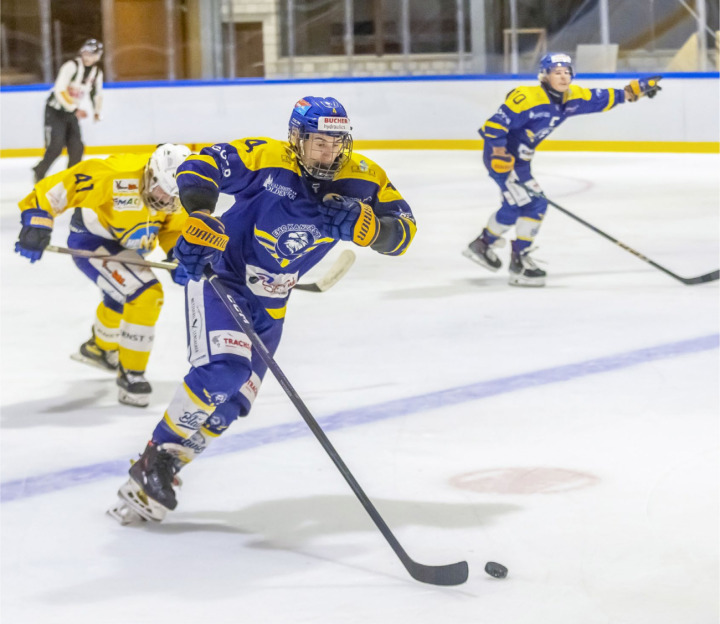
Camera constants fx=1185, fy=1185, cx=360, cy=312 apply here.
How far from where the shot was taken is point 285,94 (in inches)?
481

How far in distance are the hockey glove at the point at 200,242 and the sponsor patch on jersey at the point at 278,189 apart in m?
0.19

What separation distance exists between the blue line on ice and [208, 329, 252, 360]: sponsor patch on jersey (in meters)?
0.68

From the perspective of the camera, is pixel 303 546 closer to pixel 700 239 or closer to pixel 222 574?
pixel 222 574

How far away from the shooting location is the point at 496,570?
243cm

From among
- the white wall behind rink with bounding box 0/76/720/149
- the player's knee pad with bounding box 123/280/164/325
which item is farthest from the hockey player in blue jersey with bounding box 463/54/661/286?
the white wall behind rink with bounding box 0/76/720/149

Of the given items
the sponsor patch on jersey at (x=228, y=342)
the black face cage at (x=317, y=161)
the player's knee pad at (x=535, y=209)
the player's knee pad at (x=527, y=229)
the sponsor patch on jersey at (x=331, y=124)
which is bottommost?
the sponsor patch on jersey at (x=228, y=342)

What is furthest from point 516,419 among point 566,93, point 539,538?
point 566,93

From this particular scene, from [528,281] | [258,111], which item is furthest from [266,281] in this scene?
[258,111]

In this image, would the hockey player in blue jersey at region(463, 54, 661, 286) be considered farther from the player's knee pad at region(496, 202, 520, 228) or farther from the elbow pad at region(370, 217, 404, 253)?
the elbow pad at region(370, 217, 404, 253)

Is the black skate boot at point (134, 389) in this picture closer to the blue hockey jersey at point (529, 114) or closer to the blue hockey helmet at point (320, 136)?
the blue hockey helmet at point (320, 136)

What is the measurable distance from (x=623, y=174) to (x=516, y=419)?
6.39 m

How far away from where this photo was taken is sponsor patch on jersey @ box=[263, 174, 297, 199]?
2.73m

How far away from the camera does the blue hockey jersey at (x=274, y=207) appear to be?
2.72 m

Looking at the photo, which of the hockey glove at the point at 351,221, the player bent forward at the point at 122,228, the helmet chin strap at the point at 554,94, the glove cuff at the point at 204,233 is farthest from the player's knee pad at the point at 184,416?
the helmet chin strap at the point at 554,94
